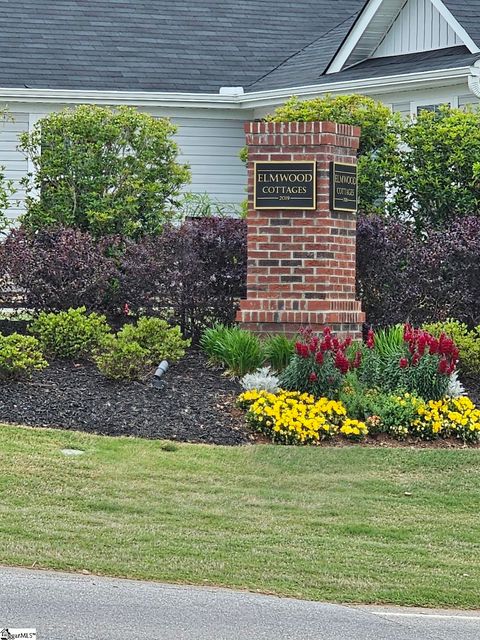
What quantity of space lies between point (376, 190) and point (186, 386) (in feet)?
16.3

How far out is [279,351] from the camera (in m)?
12.5

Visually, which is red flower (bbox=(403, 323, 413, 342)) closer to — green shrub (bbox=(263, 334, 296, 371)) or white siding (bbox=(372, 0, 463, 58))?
green shrub (bbox=(263, 334, 296, 371))

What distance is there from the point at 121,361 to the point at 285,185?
2387 millimetres

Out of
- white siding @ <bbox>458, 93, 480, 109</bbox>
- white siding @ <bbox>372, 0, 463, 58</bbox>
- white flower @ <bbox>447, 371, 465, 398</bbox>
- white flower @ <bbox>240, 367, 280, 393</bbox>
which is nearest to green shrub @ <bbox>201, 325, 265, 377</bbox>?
white flower @ <bbox>240, 367, 280, 393</bbox>

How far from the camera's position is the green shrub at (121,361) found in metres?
12.1

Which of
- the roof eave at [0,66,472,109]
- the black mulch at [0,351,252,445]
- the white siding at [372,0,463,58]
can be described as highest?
the white siding at [372,0,463,58]

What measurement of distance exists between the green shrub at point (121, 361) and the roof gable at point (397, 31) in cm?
956

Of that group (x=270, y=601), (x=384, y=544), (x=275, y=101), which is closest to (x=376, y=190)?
(x=275, y=101)

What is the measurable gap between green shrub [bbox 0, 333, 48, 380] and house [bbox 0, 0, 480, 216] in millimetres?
8788

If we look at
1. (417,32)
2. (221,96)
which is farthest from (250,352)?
(221,96)

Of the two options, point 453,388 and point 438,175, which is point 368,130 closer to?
point 438,175

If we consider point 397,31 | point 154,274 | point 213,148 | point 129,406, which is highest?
point 397,31

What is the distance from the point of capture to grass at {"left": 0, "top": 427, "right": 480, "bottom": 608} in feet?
26.4

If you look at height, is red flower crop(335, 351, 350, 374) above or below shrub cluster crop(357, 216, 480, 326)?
below
